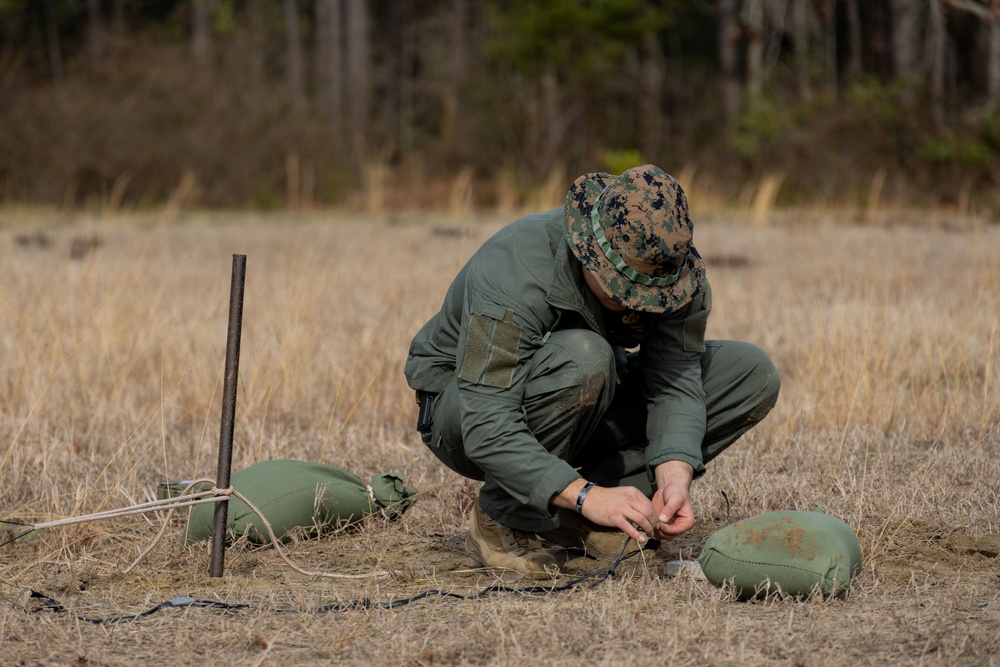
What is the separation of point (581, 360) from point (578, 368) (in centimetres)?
2

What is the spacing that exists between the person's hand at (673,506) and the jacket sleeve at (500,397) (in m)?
0.27

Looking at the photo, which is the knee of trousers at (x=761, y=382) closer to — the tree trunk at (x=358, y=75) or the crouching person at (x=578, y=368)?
the crouching person at (x=578, y=368)

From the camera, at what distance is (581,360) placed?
319 cm

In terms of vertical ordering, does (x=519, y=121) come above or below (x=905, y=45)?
below

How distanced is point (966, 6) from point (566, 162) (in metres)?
14.0

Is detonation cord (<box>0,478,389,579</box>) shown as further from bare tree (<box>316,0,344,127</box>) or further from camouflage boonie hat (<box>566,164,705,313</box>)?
bare tree (<box>316,0,344,127</box>)

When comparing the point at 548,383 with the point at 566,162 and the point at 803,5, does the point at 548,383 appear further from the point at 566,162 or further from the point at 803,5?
the point at 566,162

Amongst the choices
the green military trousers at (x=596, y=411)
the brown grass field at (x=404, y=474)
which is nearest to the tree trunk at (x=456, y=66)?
the brown grass field at (x=404, y=474)

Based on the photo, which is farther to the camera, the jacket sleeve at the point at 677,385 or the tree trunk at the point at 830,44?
the tree trunk at the point at 830,44

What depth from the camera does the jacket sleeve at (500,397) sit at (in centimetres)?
307

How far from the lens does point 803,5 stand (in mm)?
18656

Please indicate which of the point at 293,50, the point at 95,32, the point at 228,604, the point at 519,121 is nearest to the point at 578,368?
the point at 228,604

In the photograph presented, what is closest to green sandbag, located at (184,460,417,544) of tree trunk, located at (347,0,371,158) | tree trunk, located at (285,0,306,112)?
tree trunk, located at (347,0,371,158)

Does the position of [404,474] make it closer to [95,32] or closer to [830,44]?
[95,32]
